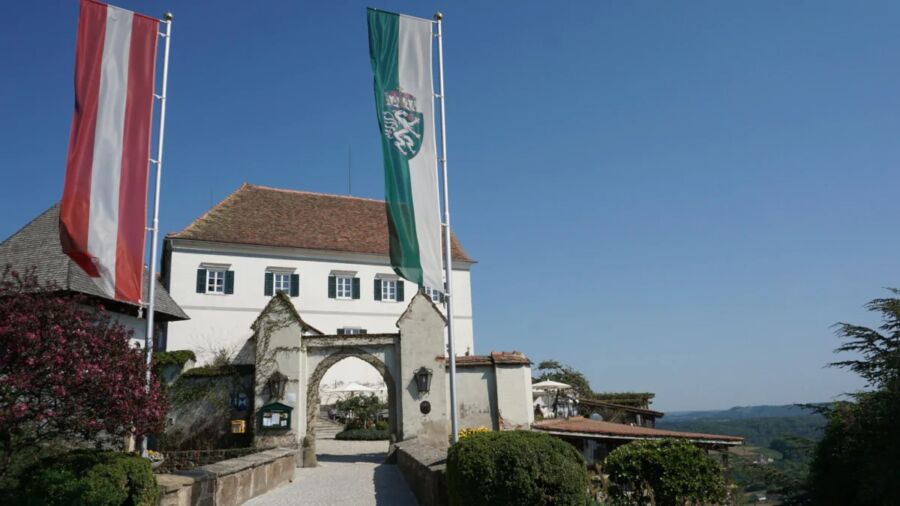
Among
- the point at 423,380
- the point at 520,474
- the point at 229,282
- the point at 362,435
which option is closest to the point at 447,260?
the point at 520,474

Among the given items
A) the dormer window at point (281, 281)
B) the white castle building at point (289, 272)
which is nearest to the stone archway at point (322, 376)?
the white castle building at point (289, 272)

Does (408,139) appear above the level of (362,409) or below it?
above

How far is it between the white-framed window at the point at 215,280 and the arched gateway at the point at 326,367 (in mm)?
14149

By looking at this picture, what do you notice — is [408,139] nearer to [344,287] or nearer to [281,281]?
[281,281]

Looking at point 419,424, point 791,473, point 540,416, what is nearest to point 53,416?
point 791,473

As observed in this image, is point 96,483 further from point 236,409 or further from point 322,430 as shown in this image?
point 322,430

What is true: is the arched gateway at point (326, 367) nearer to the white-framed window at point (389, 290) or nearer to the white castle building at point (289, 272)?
the white castle building at point (289, 272)

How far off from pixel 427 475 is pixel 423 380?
9.94 m

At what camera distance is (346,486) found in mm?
15789

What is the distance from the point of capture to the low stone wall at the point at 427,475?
1084 cm

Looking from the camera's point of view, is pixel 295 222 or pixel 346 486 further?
pixel 295 222

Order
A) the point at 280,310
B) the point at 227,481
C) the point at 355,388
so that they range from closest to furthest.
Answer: the point at 227,481 → the point at 280,310 → the point at 355,388

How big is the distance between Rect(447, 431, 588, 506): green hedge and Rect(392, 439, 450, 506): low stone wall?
68.8 inches

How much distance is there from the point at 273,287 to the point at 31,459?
25406mm
